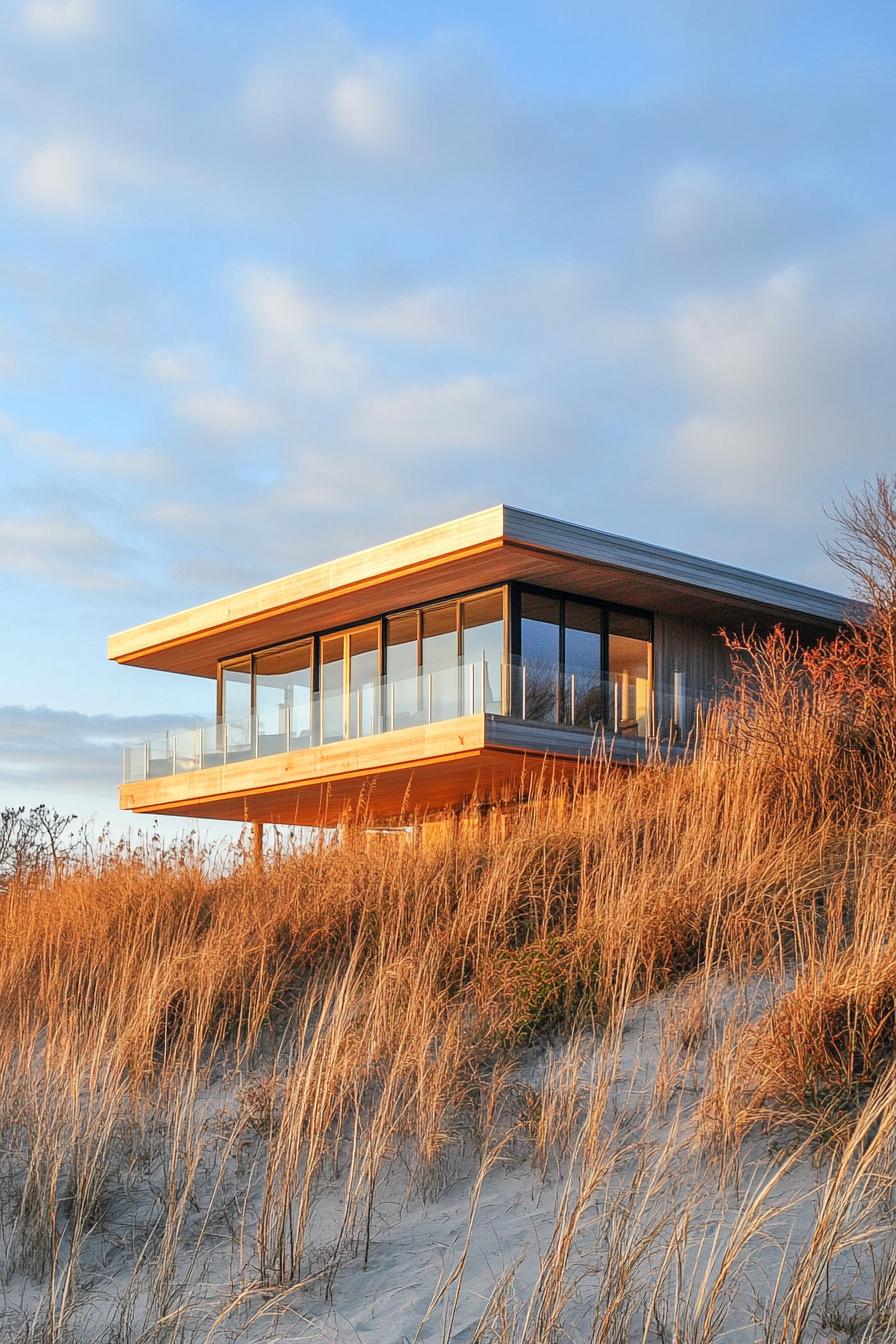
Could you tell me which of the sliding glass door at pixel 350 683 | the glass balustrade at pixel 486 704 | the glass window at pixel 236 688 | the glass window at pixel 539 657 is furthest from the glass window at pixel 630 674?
the glass window at pixel 236 688

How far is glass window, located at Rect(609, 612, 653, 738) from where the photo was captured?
17203 mm

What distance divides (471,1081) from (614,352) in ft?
32.3

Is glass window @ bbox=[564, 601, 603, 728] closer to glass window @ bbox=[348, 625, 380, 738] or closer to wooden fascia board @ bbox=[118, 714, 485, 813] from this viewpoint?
wooden fascia board @ bbox=[118, 714, 485, 813]

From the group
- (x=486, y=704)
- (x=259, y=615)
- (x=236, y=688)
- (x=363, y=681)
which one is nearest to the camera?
(x=486, y=704)

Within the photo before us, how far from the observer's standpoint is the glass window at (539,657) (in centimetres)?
1639

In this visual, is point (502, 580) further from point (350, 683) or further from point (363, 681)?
point (350, 683)

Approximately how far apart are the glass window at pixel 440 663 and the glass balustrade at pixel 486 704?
0.02 metres

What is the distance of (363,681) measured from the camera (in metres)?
20.0

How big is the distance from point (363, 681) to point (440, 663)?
2.63m

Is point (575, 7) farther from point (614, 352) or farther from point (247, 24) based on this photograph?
point (614, 352)

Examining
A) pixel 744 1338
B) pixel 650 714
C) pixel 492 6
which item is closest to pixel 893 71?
pixel 492 6

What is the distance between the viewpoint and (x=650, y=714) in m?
17.2

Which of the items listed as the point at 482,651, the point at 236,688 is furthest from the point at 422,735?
the point at 236,688

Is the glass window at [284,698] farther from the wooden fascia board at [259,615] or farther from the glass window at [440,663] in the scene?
the glass window at [440,663]
